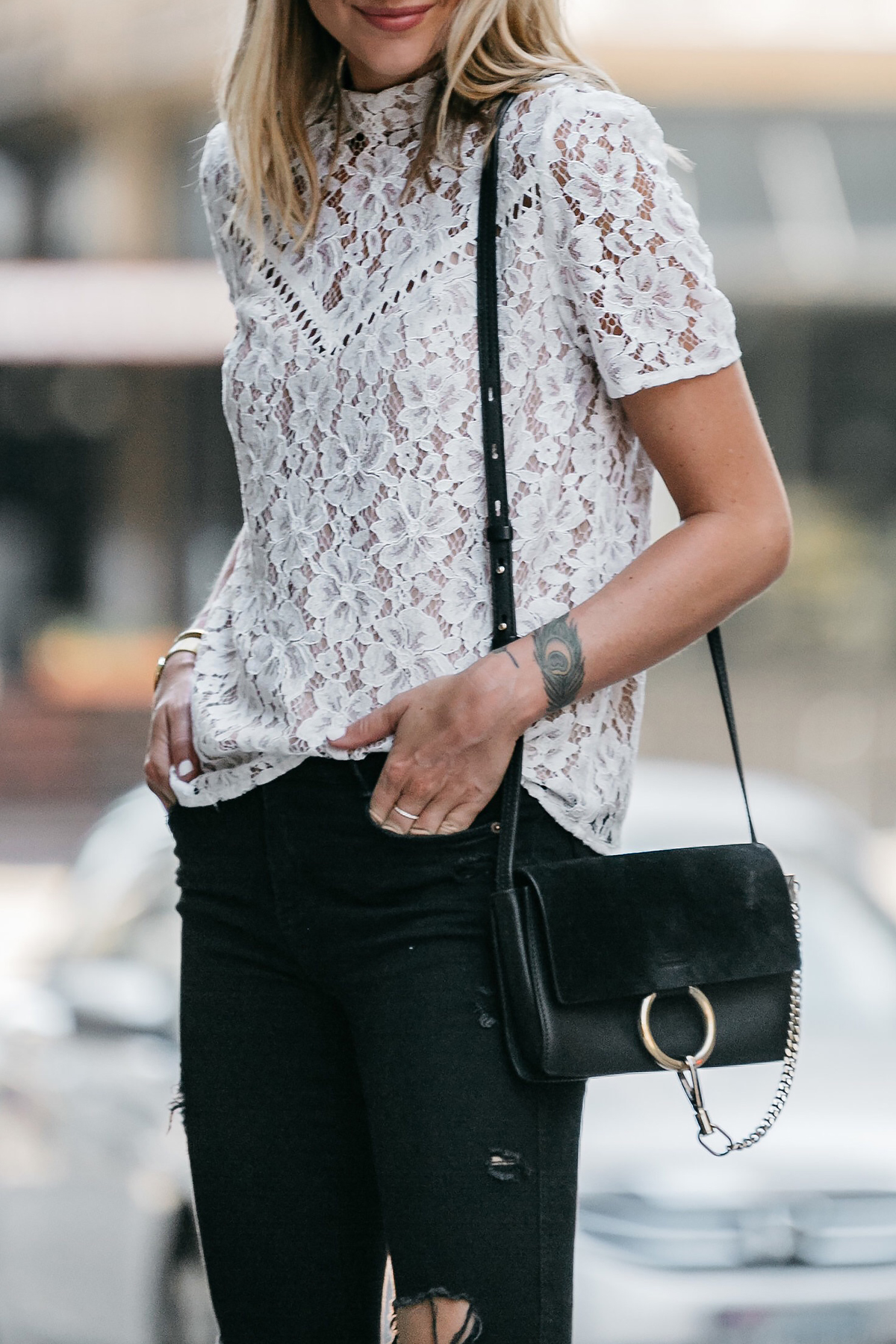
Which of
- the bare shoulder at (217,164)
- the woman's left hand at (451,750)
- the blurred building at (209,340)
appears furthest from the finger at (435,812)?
the blurred building at (209,340)

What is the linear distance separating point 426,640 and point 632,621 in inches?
6.6

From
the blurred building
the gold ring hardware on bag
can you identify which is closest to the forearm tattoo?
the gold ring hardware on bag

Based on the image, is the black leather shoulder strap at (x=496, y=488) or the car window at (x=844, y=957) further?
the car window at (x=844, y=957)

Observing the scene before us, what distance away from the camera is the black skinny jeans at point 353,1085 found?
1297 mm

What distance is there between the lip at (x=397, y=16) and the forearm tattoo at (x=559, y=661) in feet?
1.77

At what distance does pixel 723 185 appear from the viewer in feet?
36.7

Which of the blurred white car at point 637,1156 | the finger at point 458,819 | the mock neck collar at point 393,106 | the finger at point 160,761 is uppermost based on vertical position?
the mock neck collar at point 393,106

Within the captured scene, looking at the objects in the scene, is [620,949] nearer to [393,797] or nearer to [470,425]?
[393,797]

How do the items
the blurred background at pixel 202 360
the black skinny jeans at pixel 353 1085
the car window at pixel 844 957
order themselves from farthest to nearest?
the blurred background at pixel 202 360 → the car window at pixel 844 957 → the black skinny jeans at pixel 353 1085

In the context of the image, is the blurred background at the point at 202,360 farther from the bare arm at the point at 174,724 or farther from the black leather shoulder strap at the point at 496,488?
the black leather shoulder strap at the point at 496,488

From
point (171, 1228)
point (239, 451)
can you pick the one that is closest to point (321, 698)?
point (239, 451)

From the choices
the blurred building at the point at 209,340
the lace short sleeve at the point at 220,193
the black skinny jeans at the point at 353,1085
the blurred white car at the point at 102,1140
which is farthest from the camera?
the blurred building at the point at 209,340

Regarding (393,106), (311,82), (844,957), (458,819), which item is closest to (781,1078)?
(458,819)

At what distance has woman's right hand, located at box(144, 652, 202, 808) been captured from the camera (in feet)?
5.10
